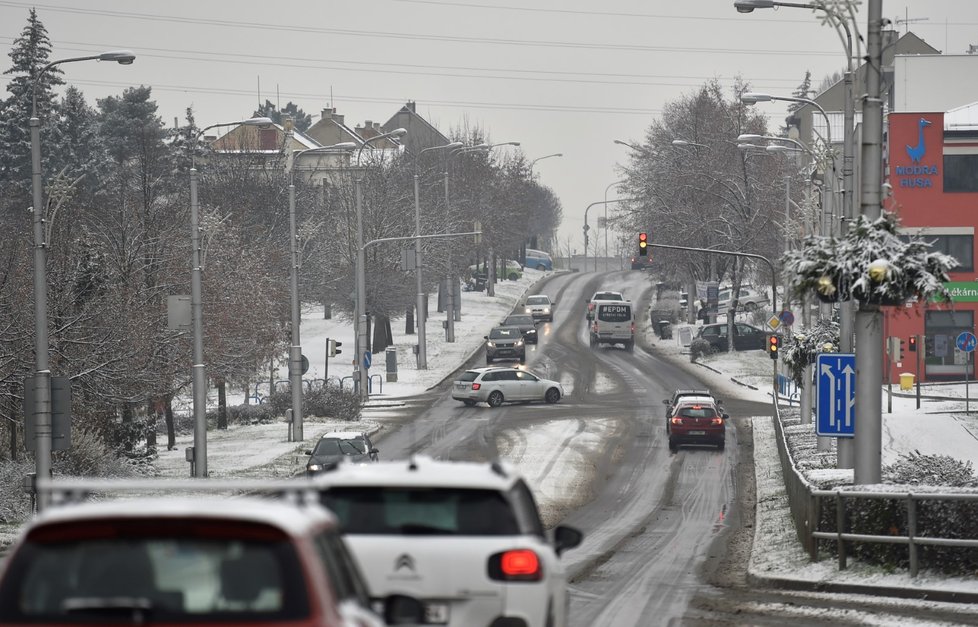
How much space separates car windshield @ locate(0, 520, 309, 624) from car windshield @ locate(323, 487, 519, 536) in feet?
10.6

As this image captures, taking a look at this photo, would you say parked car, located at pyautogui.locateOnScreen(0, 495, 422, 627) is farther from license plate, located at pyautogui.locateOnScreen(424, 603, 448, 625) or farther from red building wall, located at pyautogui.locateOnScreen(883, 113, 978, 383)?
red building wall, located at pyautogui.locateOnScreen(883, 113, 978, 383)

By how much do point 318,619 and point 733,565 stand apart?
17.5 m

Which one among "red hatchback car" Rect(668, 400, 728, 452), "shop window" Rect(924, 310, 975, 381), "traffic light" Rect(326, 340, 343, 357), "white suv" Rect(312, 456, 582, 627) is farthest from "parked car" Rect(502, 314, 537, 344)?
"white suv" Rect(312, 456, 582, 627)

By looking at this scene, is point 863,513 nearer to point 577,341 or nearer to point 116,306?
point 116,306

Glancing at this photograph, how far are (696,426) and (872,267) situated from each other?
25041mm

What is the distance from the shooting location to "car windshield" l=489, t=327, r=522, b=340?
70438 millimetres

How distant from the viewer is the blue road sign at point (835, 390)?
20.7m

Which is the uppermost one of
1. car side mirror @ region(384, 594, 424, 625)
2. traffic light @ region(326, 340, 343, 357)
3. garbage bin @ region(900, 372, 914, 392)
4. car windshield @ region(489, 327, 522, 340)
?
car side mirror @ region(384, 594, 424, 625)

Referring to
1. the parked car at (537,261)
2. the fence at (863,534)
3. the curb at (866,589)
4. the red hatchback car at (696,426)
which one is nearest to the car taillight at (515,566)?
the curb at (866,589)

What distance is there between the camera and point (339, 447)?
115ft

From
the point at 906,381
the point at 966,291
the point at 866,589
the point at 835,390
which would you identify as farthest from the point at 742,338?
the point at 866,589

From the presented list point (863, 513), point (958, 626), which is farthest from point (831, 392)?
point (958, 626)

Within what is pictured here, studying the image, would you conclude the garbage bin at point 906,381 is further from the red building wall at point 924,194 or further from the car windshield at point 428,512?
the car windshield at point 428,512

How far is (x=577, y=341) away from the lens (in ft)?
271
